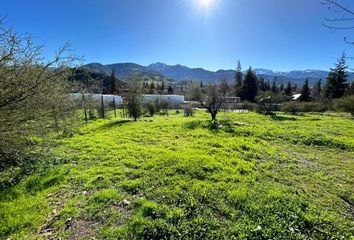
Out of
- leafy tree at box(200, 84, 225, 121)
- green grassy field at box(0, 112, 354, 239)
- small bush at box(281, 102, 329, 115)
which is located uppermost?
leafy tree at box(200, 84, 225, 121)

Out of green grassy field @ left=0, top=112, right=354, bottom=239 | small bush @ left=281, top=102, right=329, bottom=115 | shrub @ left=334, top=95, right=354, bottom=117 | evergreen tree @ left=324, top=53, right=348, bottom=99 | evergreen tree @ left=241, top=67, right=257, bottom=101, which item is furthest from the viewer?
evergreen tree @ left=241, top=67, right=257, bottom=101

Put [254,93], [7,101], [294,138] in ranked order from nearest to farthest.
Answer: [7,101] → [294,138] → [254,93]

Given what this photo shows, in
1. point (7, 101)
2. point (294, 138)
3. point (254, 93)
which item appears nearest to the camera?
point (7, 101)

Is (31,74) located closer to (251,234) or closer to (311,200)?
(251,234)

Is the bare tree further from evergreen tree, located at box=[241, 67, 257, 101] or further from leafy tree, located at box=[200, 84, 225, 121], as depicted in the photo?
evergreen tree, located at box=[241, 67, 257, 101]

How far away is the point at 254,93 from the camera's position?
49.2 m

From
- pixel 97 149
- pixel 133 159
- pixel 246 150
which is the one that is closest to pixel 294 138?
pixel 246 150

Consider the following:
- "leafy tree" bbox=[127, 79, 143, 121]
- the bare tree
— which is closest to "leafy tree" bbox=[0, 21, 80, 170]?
"leafy tree" bbox=[127, 79, 143, 121]

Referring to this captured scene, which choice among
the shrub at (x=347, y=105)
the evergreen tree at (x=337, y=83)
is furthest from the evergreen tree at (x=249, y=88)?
the shrub at (x=347, y=105)

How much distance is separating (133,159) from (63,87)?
286cm

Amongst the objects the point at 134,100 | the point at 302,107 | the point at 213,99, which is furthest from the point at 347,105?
the point at 134,100

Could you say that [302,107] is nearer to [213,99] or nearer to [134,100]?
[213,99]

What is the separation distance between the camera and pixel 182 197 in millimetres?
4383

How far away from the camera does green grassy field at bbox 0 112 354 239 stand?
138 inches
